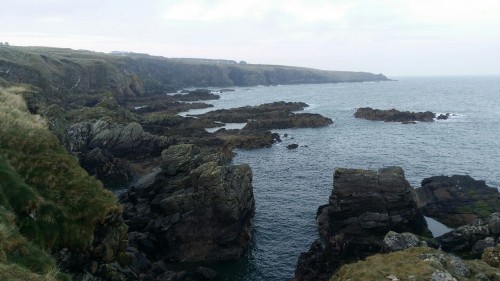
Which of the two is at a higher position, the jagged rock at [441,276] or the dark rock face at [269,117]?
the jagged rock at [441,276]

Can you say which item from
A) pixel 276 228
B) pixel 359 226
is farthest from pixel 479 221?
pixel 276 228

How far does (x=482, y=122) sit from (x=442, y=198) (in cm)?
8965

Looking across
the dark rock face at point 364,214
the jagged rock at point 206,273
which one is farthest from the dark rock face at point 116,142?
the dark rock face at point 364,214

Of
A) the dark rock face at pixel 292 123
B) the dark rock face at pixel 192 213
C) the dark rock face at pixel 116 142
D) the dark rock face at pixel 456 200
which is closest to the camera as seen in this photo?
the dark rock face at pixel 192 213

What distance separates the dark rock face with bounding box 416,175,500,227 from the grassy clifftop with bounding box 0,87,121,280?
41738mm

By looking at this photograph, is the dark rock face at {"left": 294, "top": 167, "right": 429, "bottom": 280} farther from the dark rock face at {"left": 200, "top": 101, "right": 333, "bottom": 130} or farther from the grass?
the dark rock face at {"left": 200, "top": 101, "right": 333, "bottom": 130}

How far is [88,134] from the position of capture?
79812 mm

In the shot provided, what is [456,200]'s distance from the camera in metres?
54.4

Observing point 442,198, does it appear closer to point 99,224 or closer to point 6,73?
point 99,224

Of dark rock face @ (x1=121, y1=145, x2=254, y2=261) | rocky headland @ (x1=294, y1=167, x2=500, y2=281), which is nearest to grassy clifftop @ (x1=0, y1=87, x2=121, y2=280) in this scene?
dark rock face @ (x1=121, y1=145, x2=254, y2=261)

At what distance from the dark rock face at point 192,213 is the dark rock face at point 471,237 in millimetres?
21624

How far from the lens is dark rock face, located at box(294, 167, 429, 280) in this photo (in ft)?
Answer: 138

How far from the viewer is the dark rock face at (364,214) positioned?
42156 mm

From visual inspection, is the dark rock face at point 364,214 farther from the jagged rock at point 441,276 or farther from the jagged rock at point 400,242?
the jagged rock at point 441,276
